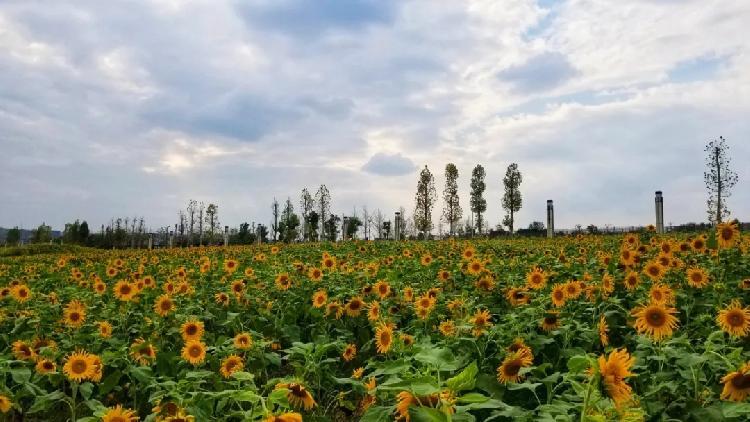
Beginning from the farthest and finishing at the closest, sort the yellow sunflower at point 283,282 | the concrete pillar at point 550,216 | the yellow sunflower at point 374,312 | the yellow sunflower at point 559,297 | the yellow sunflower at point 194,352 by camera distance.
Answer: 1. the concrete pillar at point 550,216
2. the yellow sunflower at point 283,282
3. the yellow sunflower at point 374,312
4. the yellow sunflower at point 559,297
5. the yellow sunflower at point 194,352

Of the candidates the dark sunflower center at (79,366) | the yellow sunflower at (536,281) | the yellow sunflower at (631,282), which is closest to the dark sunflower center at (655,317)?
the yellow sunflower at (631,282)

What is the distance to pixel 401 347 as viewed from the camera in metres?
2.36

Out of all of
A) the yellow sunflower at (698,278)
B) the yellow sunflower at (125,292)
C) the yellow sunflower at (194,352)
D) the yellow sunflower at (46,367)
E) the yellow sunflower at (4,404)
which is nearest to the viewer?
the yellow sunflower at (4,404)

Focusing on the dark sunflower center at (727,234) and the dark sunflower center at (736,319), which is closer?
the dark sunflower center at (736,319)

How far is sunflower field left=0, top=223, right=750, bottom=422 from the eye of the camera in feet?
5.86

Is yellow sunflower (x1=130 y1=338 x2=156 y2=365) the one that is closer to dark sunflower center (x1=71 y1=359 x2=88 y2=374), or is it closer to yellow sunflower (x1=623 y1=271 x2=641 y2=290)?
dark sunflower center (x1=71 y1=359 x2=88 y2=374)

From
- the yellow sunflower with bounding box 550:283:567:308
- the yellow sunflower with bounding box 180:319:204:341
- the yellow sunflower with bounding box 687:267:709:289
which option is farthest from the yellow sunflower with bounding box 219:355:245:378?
the yellow sunflower with bounding box 687:267:709:289

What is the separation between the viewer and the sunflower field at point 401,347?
179cm

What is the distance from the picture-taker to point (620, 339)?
13.0 feet

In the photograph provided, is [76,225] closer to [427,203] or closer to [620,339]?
[427,203]

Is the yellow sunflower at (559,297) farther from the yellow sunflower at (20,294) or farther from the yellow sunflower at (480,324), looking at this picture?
the yellow sunflower at (20,294)

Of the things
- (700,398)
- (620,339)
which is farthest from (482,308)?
(700,398)

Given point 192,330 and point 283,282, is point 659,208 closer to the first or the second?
point 283,282

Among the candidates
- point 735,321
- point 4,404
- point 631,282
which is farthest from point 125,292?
point 735,321
